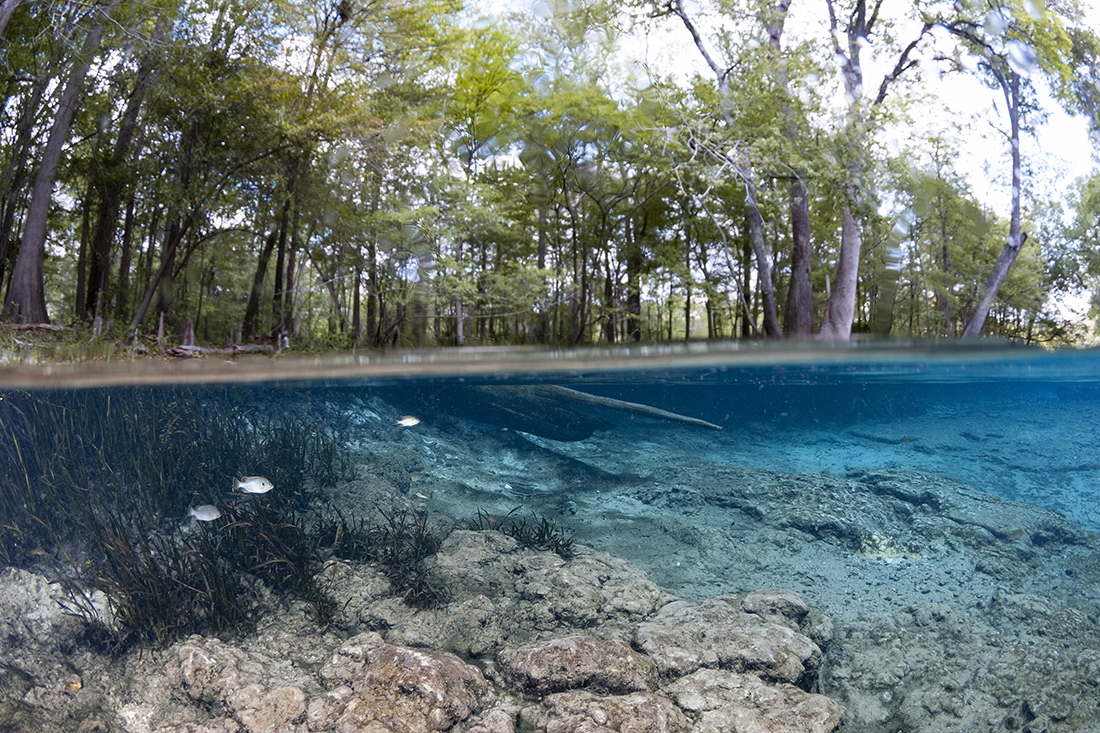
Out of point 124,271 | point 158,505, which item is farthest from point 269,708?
point 124,271

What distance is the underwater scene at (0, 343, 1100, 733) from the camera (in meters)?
4.30

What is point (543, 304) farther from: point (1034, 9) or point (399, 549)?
point (1034, 9)

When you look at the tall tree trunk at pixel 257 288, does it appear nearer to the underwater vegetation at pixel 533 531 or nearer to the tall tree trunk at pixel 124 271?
the tall tree trunk at pixel 124 271

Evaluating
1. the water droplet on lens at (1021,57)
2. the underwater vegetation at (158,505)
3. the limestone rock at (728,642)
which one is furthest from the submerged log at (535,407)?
the water droplet on lens at (1021,57)

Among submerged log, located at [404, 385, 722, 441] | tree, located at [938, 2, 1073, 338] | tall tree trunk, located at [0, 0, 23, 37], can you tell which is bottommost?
submerged log, located at [404, 385, 722, 441]

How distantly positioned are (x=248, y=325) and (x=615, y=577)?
13.8ft

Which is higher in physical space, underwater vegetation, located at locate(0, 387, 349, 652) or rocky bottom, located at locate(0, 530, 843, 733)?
underwater vegetation, located at locate(0, 387, 349, 652)

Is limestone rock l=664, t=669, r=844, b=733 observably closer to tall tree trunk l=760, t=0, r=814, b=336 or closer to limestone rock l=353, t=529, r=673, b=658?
limestone rock l=353, t=529, r=673, b=658

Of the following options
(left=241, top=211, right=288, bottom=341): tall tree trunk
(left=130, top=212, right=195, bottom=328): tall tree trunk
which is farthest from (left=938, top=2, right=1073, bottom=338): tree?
(left=130, top=212, right=195, bottom=328): tall tree trunk

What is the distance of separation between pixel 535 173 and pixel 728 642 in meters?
4.40

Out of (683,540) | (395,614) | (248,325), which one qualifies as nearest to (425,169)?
(248,325)

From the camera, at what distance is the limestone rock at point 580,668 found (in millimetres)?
4168

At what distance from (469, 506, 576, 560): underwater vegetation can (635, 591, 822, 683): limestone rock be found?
125 centimetres

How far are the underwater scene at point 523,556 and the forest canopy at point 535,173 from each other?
0.71 m
